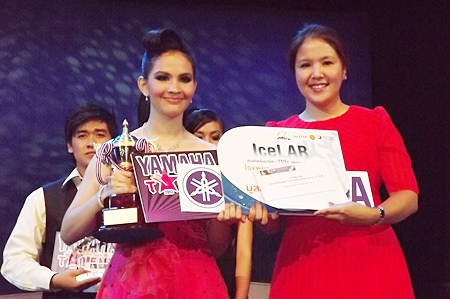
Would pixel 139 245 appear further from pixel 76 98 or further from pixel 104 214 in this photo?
pixel 76 98

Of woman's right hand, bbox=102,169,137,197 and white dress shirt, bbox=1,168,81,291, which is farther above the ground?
woman's right hand, bbox=102,169,137,197

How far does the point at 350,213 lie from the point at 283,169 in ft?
0.63

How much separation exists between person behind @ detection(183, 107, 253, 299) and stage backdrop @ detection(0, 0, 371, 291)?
49 cm

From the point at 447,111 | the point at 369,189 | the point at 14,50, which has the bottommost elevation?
the point at 369,189

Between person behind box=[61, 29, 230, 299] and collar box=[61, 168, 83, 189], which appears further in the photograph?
collar box=[61, 168, 83, 189]

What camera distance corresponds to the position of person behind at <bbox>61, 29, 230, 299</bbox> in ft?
4.79

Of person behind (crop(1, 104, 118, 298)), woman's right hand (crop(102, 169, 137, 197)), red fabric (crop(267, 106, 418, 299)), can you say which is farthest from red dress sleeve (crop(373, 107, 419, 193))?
person behind (crop(1, 104, 118, 298))

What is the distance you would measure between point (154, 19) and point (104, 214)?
5.01 feet

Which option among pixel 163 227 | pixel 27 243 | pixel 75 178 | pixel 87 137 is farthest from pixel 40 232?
pixel 163 227

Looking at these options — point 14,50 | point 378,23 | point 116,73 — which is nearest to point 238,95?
point 116,73

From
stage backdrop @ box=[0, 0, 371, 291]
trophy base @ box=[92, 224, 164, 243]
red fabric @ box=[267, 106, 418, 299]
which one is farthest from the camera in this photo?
stage backdrop @ box=[0, 0, 371, 291]

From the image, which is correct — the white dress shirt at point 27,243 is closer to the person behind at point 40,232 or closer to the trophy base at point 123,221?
the person behind at point 40,232

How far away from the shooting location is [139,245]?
1.51 metres

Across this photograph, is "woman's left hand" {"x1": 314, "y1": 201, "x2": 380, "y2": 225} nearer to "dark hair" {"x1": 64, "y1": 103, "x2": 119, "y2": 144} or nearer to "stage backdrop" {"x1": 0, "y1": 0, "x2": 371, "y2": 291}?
"dark hair" {"x1": 64, "y1": 103, "x2": 119, "y2": 144}
